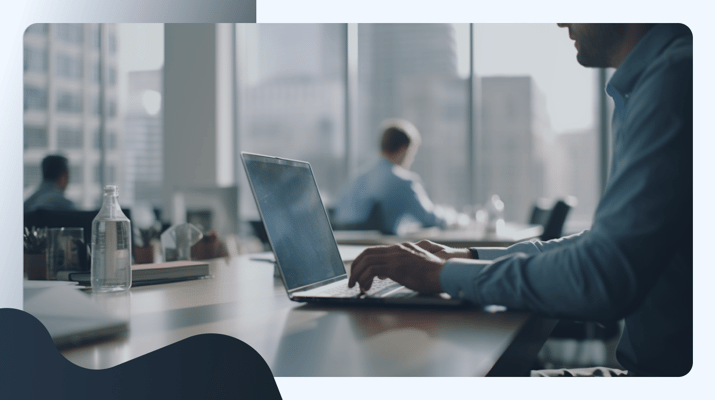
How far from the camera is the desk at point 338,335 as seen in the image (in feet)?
2.36

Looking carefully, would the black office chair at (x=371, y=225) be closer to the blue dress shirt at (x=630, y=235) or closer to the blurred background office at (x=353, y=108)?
the blurred background office at (x=353, y=108)

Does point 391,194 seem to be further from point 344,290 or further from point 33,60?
point 344,290

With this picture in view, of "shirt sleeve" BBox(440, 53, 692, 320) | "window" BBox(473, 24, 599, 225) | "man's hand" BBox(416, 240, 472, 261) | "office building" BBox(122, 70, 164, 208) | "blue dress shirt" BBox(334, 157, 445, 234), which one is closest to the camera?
"shirt sleeve" BBox(440, 53, 692, 320)

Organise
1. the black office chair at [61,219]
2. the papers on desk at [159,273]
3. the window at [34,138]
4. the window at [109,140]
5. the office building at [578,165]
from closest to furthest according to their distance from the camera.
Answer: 1. the papers on desk at [159,273]
2. the black office chair at [61,219]
3. the window at [34,138]
4. the window at [109,140]
5. the office building at [578,165]

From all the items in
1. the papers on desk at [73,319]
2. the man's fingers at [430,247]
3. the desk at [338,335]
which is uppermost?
the man's fingers at [430,247]

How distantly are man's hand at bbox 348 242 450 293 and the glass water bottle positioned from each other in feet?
1.60

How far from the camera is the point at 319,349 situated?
75 centimetres

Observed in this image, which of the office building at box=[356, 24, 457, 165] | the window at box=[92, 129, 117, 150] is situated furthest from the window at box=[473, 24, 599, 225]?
the window at box=[92, 129, 117, 150]

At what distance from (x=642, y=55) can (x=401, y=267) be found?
0.57 metres

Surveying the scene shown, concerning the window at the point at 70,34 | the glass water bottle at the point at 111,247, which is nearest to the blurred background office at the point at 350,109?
the window at the point at 70,34

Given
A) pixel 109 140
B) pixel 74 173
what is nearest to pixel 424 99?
pixel 109 140

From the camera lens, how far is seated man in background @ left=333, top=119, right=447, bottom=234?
3.51 m

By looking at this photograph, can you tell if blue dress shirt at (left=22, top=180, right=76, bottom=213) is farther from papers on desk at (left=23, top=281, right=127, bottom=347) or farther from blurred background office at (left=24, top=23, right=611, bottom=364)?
blurred background office at (left=24, top=23, right=611, bottom=364)

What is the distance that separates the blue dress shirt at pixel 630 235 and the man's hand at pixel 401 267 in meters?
0.03
